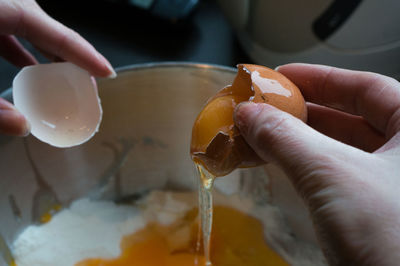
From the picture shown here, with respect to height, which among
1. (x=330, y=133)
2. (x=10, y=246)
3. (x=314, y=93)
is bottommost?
(x=10, y=246)

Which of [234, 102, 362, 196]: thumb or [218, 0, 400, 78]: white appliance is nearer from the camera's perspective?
[234, 102, 362, 196]: thumb

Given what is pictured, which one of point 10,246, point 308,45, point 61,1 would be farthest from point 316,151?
point 61,1

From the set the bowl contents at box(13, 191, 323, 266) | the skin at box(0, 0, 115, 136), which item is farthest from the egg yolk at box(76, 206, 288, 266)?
the skin at box(0, 0, 115, 136)

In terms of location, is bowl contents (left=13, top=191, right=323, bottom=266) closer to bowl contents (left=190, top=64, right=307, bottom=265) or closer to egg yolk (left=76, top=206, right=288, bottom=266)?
egg yolk (left=76, top=206, right=288, bottom=266)

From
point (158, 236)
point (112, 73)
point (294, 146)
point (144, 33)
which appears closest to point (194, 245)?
point (158, 236)

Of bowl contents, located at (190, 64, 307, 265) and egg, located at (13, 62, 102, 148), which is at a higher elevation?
bowl contents, located at (190, 64, 307, 265)

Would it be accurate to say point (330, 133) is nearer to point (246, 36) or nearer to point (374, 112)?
point (374, 112)
